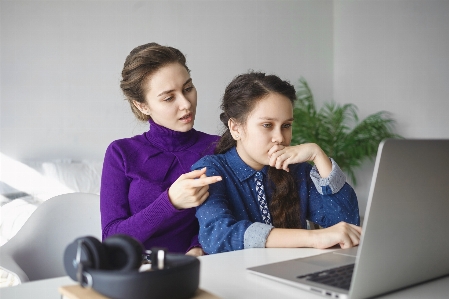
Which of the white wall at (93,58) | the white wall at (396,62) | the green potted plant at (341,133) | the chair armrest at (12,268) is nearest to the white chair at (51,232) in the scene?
the chair armrest at (12,268)

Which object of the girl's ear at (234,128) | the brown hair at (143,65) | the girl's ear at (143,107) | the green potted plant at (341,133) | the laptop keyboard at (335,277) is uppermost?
the brown hair at (143,65)

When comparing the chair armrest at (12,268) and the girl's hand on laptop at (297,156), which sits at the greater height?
the girl's hand on laptop at (297,156)

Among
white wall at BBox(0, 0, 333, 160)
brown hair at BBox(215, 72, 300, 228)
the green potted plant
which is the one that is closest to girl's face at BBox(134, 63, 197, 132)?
brown hair at BBox(215, 72, 300, 228)

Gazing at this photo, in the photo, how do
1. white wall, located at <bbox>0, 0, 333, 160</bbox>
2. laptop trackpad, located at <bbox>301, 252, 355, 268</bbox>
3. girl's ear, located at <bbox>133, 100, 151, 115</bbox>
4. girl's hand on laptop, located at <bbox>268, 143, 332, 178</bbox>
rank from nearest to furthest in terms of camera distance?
laptop trackpad, located at <bbox>301, 252, 355, 268</bbox>
girl's hand on laptop, located at <bbox>268, 143, 332, 178</bbox>
girl's ear, located at <bbox>133, 100, 151, 115</bbox>
white wall, located at <bbox>0, 0, 333, 160</bbox>

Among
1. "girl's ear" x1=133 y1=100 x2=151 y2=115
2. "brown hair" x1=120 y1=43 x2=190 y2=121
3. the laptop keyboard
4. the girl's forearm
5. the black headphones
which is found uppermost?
"brown hair" x1=120 y1=43 x2=190 y2=121

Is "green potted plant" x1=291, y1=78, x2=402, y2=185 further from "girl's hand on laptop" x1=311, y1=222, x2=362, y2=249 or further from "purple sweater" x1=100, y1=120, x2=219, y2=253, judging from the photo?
"girl's hand on laptop" x1=311, y1=222, x2=362, y2=249

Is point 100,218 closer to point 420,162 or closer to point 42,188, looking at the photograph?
point 420,162

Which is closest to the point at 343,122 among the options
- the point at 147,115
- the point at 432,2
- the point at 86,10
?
the point at 432,2

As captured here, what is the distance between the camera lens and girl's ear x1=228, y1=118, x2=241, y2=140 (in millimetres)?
1463

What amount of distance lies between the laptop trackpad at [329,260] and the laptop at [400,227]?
85mm

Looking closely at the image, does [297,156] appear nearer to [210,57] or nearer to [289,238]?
[289,238]

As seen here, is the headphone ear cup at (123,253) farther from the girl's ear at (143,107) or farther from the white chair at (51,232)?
the girl's ear at (143,107)

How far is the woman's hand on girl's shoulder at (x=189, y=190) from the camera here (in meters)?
1.16

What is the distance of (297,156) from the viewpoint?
1.32 metres
